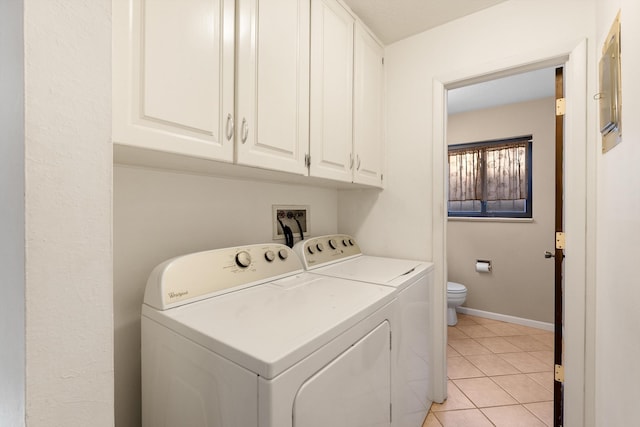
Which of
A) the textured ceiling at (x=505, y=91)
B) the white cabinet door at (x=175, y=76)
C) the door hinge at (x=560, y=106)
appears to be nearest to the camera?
the white cabinet door at (x=175, y=76)

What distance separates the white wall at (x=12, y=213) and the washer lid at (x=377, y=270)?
1105 mm

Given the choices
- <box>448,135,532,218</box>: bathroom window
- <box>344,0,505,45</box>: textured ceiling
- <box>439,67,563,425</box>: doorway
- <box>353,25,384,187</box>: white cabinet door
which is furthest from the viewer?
<box>448,135,532,218</box>: bathroom window

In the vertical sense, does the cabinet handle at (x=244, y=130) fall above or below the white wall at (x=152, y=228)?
above

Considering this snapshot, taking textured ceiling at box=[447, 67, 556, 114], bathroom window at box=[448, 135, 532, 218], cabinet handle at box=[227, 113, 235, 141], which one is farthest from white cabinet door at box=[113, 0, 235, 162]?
bathroom window at box=[448, 135, 532, 218]

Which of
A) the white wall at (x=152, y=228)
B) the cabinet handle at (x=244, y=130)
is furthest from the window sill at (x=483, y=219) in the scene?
the cabinet handle at (x=244, y=130)

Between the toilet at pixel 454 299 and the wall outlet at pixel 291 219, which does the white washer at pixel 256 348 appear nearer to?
the wall outlet at pixel 291 219

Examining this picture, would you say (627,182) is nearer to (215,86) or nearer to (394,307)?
(394,307)

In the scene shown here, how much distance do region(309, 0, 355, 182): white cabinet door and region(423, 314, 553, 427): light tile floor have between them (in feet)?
5.37

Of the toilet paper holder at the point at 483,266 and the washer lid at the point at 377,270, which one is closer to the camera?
the washer lid at the point at 377,270

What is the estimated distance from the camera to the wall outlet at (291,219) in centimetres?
167

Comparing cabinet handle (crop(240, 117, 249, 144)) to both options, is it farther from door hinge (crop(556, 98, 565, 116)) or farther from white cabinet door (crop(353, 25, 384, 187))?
door hinge (crop(556, 98, 565, 116))

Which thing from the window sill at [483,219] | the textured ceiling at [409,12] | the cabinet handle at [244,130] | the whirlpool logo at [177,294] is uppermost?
the textured ceiling at [409,12]

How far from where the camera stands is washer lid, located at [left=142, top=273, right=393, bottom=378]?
66 centimetres

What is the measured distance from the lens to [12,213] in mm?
458
